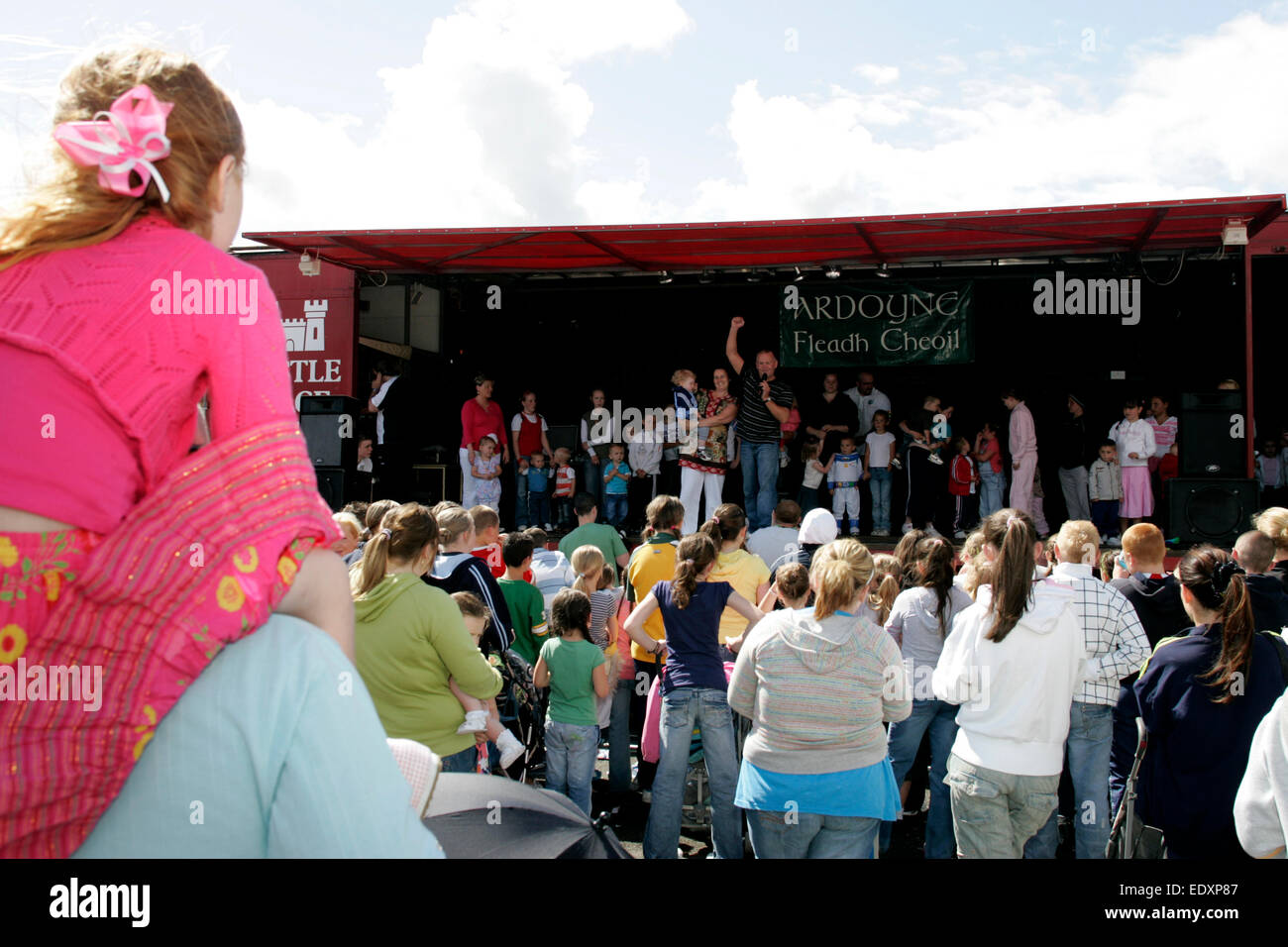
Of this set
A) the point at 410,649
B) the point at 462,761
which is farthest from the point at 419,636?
the point at 462,761

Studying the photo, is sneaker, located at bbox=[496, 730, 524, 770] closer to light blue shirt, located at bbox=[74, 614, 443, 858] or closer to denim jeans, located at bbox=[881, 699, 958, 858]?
denim jeans, located at bbox=[881, 699, 958, 858]

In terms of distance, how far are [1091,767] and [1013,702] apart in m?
1.04

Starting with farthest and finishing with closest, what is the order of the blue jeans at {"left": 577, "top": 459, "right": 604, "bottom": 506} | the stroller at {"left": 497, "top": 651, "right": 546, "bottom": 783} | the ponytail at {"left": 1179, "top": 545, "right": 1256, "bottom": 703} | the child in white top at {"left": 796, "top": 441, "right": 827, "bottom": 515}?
1. the blue jeans at {"left": 577, "top": 459, "right": 604, "bottom": 506}
2. the child in white top at {"left": 796, "top": 441, "right": 827, "bottom": 515}
3. the stroller at {"left": 497, "top": 651, "right": 546, "bottom": 783}
4. the ponytail at {"left": 1179, "top": 545, "right": 1256, "bottom": 703}

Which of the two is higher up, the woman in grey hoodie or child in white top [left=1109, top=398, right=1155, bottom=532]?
child in white top [left=1109, top=398, right=1155, bottom=532]

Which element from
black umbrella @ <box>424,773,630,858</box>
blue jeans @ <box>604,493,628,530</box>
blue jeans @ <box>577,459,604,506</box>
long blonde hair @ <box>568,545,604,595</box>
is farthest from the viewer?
blue jeans @ <box>577,459,604,506</box>

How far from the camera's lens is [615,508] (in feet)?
42.4

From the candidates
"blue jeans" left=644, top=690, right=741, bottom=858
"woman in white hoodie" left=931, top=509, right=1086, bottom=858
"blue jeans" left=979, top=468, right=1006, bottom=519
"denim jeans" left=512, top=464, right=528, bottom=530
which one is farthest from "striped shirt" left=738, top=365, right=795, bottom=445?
"woman in white hoodie" left=931, top=509, right=1086, bottom=858

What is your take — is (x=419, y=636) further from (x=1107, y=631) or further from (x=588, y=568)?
(x=1107, y=631)

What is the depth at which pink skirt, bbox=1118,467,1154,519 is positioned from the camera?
1152 centimetres

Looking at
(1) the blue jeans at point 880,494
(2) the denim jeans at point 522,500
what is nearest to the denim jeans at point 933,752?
(1) the blue jeans at point 880,494

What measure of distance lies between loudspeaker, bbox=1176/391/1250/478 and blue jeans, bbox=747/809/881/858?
785 cm

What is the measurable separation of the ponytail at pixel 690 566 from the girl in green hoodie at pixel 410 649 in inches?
46.3

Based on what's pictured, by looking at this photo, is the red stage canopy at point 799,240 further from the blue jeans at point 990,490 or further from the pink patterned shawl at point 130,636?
the pink patterned shawl at point 130,636
